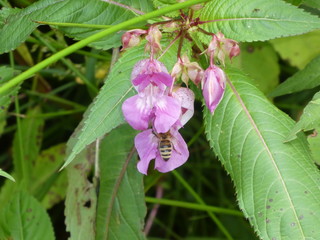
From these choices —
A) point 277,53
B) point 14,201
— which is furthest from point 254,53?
point 14,201

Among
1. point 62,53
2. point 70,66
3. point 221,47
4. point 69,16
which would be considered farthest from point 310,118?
point 70,66

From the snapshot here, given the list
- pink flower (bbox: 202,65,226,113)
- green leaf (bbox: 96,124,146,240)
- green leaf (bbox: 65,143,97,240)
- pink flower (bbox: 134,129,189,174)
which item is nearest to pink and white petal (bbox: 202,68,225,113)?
pink flower (bbox: 202,65,226,113)

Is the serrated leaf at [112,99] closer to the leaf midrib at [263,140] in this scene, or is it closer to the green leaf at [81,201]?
the leaf midrib at [263,140]

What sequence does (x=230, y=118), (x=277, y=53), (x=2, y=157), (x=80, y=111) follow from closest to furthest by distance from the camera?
(x=230, y=118), (x=277, y=53), (x=80, y=111), (x=2, y=157)

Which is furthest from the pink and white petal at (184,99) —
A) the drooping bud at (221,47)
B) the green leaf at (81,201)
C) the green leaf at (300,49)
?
the green leaf at (300,49)

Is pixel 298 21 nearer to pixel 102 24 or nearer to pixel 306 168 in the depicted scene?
pixel 306 168
